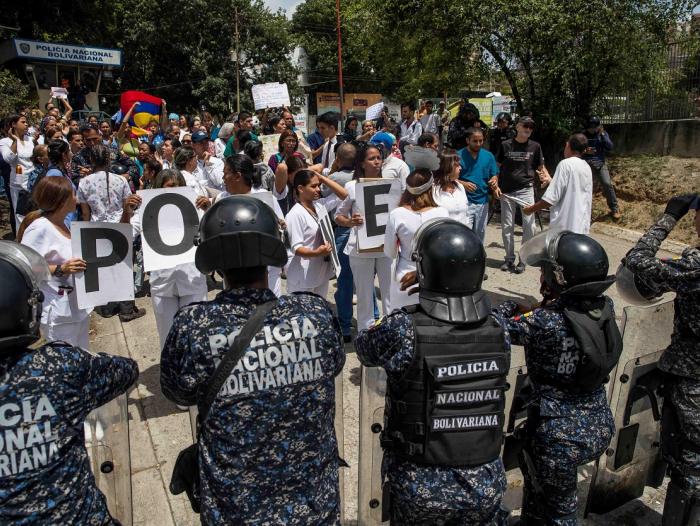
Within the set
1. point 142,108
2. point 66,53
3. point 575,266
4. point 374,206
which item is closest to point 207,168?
point 374,206

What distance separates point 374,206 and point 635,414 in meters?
2.61

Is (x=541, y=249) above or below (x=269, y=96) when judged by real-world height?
below

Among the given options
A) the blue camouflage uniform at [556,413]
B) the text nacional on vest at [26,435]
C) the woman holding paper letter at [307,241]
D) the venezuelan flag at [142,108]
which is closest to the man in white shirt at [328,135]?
the woman holding paper letter at [307,241]

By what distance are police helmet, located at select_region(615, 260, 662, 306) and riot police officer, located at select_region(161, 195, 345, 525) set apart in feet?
6.41

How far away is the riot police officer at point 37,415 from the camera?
1.84 m

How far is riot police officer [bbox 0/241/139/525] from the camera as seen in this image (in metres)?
1.84

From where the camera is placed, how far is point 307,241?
4.86 m

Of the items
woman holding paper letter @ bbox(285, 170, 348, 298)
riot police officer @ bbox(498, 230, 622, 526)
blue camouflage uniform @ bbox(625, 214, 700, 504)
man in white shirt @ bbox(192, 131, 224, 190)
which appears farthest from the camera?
man in white shirt @ bbox(192, 131, 224, 190)

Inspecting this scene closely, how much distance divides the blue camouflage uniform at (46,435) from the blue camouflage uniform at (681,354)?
2.75 meters

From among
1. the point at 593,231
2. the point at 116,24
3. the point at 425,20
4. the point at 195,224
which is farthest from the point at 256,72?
the point at 195,224

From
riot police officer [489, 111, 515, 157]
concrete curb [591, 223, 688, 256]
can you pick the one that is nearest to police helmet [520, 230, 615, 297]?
concrete curb [591, 223, 688, 256]

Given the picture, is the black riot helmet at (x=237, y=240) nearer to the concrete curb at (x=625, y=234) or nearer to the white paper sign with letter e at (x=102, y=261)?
the white paper sign with letter e at (x=102, y=261)

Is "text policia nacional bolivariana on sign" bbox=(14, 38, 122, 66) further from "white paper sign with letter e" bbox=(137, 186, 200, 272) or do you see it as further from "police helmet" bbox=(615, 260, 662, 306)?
"police helmet" bbox=(615, 260, 662, 306)

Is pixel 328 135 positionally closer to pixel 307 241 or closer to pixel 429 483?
pixel 307 241
